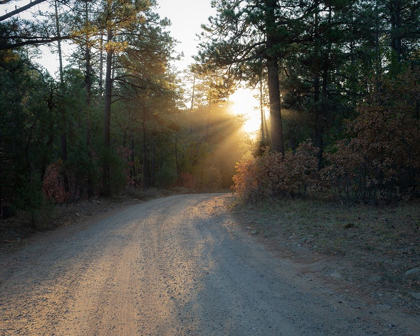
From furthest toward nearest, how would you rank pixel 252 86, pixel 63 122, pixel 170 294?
pixel 252 86 < pixel 63 122 < pixel 170 294

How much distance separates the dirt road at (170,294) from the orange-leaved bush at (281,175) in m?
5.22

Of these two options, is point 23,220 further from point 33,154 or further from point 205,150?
point 205,150

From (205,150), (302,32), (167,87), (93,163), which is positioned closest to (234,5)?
(302,32)

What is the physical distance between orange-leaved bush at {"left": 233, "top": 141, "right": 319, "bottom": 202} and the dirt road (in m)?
5.22

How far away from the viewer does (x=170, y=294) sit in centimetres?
500

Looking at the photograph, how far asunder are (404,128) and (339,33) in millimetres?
5580

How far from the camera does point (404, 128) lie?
10344mm

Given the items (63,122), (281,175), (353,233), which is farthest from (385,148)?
(63,122)

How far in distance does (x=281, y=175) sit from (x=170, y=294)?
891cm

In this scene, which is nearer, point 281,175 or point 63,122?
point 281,175

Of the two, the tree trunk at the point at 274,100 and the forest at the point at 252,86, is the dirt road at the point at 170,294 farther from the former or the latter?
the tree trunk at the point at 274,100

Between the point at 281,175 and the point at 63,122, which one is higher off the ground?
the point at 63,122

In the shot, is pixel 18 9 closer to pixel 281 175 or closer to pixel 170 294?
pixel 170 294

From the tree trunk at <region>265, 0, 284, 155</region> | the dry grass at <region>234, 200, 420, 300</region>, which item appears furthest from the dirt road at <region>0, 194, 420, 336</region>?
the tree trunk at <region>265, 0, 284, 155</region>
